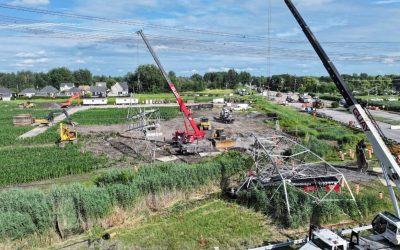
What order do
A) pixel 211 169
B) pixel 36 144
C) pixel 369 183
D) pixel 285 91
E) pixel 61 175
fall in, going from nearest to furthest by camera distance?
pixel 211 169, pixel 369 183, pixel 61 175, pixel 36 144, pixel 285 91

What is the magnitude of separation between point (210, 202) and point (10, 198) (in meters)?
9.84

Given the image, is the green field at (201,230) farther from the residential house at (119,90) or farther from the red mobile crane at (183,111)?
the residential house at (119,90)

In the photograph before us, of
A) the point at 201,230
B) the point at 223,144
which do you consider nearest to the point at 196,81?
the point at 223,144

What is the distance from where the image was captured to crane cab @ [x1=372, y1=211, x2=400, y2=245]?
44.6ft

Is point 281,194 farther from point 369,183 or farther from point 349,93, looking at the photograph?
point 369,183

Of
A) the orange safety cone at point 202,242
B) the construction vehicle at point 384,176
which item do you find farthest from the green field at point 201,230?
the construction vehicle at point 384,176

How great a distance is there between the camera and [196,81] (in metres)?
156

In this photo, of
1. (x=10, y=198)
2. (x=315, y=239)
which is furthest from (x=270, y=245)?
(x=10, y=198)

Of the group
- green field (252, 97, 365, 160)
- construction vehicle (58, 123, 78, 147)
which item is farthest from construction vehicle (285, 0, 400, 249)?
construction vehicle (58, 123, 78, 147)

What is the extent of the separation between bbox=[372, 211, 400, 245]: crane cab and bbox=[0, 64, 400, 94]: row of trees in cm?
10443

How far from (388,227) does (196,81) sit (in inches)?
5670

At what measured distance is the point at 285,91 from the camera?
151375 mm

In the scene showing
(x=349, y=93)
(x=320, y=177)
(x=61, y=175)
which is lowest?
(x=61, y=175)

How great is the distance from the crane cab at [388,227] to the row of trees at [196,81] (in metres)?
104
